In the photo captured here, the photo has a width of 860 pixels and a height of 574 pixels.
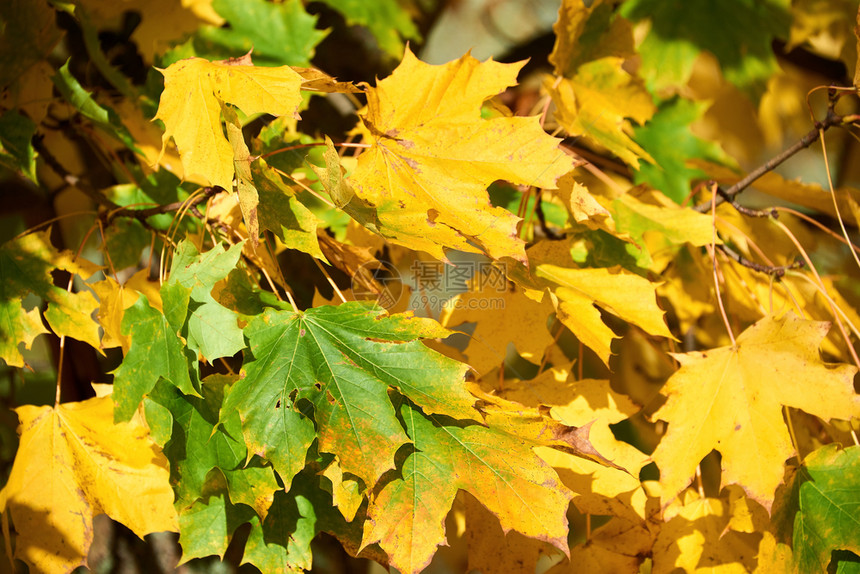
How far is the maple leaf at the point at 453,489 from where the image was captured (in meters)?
0.55

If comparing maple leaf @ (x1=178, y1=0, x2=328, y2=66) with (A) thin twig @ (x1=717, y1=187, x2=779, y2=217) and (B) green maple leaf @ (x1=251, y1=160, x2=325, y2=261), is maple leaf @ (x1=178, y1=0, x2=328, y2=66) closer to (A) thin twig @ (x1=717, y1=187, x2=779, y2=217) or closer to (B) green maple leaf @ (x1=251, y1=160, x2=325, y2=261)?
(B) green maple leaf @ (x1=251, y1=160, x2=325, y2=261)

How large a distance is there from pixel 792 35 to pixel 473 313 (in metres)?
0.95

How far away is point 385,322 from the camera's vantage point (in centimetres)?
57

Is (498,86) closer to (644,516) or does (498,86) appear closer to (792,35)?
(644,516)

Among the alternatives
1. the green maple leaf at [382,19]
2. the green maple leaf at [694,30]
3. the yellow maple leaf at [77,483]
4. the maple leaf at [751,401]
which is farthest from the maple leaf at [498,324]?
the green maple leaf at [694,30]

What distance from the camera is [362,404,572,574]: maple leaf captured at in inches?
21.6

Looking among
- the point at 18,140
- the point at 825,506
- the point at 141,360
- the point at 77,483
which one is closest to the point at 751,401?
the point at 825,506

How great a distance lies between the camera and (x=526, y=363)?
160cm

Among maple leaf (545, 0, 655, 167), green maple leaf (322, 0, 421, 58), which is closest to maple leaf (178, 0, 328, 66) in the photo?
green maple leaf (322, 0, 421, 58)

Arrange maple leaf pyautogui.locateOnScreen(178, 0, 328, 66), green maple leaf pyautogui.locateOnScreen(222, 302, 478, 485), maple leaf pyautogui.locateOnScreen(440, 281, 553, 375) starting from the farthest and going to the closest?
1. maple leaf pyautogui.locateOnScreen(178, 0, 328, 66)
2. maple leaf pyautogui.locateOnScreen(440, 281, 553, 375)
3. green maple leaf pyautogui.locateOnScreen(222, 302, 478, 485)

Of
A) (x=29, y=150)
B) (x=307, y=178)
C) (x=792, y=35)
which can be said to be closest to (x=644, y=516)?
(x=307, y=178)

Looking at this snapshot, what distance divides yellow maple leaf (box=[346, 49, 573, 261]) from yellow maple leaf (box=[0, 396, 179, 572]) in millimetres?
407

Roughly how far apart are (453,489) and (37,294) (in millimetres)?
545

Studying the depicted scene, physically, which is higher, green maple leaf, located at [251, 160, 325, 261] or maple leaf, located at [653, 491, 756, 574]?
green maple leaf, located at [251, 160, 325, 261]
